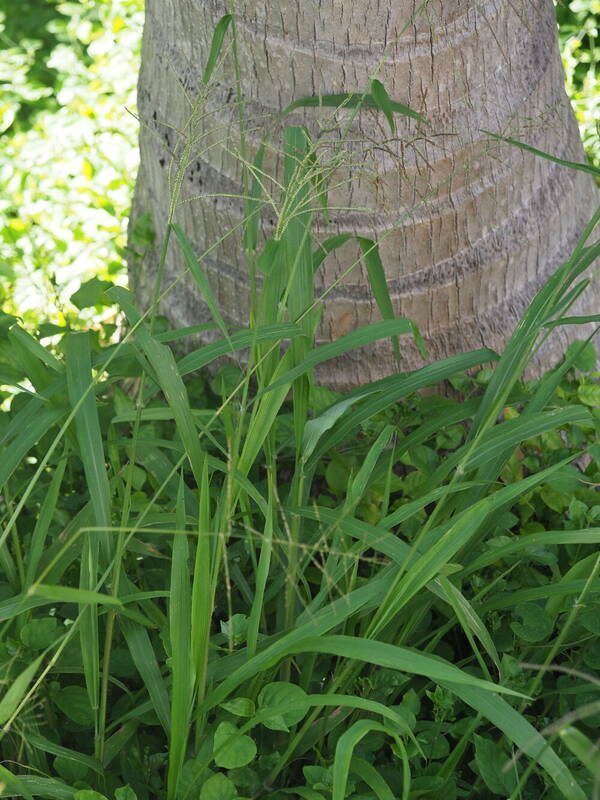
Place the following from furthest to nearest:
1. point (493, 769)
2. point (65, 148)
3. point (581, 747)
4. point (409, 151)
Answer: point (65, 148)
point (409, 151)
point (493, 769)
point (581, 747)

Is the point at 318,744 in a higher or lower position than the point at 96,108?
lower

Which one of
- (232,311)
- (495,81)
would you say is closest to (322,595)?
(232,311)

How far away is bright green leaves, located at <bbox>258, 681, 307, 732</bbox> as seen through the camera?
45.4 inches

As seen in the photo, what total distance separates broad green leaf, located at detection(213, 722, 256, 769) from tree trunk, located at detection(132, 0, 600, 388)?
2.96 feet

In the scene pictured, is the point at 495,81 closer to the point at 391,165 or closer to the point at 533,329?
the point at 391,165

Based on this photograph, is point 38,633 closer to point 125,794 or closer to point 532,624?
point 125,794

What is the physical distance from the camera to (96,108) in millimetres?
3350

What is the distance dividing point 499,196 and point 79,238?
1.53 m

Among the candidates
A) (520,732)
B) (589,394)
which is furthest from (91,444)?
(589,394)

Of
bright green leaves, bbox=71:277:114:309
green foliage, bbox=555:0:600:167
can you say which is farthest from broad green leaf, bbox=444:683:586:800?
green foliage, bbox=555:0:600:167

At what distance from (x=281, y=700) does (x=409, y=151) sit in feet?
3.62

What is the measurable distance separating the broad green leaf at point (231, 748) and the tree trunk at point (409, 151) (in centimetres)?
90

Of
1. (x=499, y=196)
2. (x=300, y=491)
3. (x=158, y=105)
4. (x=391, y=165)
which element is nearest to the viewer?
(x=300, y=491)

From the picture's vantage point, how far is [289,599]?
50.2 inches
